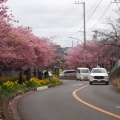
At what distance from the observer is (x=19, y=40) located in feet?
92.4

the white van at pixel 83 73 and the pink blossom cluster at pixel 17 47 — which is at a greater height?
the pink blossom cluster at pixel 17 47

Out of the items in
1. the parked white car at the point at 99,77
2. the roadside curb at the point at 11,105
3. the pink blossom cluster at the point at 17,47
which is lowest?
the roadside curb at the point at 11,105

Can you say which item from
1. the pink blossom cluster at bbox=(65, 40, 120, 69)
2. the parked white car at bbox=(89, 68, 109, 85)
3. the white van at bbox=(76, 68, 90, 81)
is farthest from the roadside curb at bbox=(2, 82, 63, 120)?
the pink blossom cluster at bbox=(65, 40, 120, 69)

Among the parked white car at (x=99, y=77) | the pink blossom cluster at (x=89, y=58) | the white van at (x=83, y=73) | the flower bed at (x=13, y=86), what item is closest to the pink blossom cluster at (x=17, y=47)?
the flower bed at (x=13, y=86)

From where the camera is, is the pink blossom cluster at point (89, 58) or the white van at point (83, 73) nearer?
the white van at point (83, 73)

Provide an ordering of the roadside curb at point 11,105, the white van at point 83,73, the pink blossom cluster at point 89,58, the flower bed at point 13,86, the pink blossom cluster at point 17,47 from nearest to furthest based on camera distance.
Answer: the roadside curb at point 11,105
the pink blossom cluster at point 17,47
the flower bed at point 13,86
the white van at point 83,73
the pink blossom cluster at point 89,58

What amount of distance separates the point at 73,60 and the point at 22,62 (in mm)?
51879

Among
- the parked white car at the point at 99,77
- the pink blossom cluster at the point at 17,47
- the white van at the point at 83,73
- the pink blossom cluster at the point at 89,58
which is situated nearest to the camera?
the pink blossom cluster at the point at 17,47

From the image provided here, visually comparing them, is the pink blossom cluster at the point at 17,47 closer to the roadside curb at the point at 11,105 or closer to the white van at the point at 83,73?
the roadside curb at the point at 11,105

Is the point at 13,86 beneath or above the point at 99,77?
beneath

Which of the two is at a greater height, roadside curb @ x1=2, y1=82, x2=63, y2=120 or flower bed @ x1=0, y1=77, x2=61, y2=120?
flower bed @ x1=0, y1=77, x2=61, y2=120

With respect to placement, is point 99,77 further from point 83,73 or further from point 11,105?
point 11,105

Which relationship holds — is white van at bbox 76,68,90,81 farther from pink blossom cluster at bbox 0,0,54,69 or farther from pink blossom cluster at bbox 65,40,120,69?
pink blossom cluster at bbox 65,40,120,69

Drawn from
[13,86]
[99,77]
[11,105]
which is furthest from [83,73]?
[11,105]
